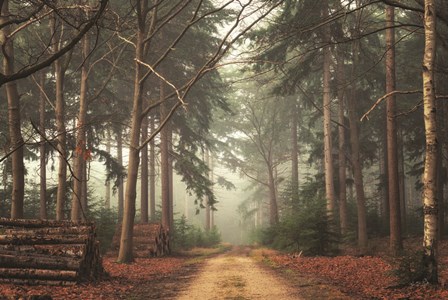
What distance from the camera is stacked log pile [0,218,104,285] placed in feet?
27.9

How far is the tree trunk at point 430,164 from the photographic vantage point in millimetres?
8000

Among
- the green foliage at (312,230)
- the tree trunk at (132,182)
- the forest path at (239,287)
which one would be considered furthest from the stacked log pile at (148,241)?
the forest path at (239,287)

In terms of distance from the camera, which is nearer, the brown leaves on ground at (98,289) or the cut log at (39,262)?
the brown leaves on ground at (98,289)

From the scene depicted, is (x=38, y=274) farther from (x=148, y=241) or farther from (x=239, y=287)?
(x=148, y=241)

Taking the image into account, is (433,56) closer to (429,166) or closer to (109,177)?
(429,166)

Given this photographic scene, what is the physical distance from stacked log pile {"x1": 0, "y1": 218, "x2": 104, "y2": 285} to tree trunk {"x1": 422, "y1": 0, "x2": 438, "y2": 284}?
7.24 m

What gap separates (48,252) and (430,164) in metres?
8.30

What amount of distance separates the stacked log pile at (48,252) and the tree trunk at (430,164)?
724 cm

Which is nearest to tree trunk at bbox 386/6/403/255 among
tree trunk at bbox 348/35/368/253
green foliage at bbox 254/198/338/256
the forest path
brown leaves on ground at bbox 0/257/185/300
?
green foliage at bbox 254/198/338/256

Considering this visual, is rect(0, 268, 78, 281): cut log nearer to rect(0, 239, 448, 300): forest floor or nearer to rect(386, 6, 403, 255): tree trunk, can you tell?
rect(0, 239, 448, 300): forest floor

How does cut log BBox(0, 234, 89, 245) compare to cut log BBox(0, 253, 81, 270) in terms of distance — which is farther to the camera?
cut log BBox(0, 234, 89, 245)

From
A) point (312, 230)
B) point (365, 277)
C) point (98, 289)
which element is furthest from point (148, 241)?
point (365, 277)

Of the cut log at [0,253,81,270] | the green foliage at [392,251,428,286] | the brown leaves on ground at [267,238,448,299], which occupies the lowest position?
the brown leaves on ground at [267,238,448,299]

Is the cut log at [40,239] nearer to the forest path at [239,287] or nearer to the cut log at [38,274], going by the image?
the cut log at [38,274]
